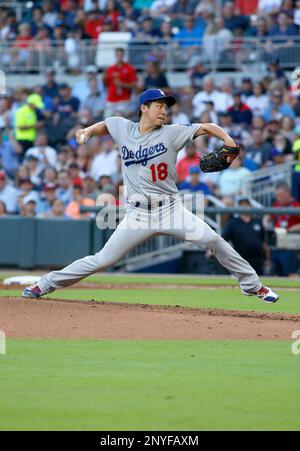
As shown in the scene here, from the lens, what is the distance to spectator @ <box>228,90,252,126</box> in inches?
767

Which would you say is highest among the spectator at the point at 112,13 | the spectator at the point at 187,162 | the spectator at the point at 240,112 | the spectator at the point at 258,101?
the spectator at the point at 112,13

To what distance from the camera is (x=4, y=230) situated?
18266 millimetres

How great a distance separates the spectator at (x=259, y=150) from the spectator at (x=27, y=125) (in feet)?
16.2

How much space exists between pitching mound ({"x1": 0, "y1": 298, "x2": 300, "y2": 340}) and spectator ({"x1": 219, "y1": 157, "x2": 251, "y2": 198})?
7.84m

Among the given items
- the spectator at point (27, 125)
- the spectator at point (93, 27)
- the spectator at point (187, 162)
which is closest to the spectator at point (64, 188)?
the spectator at point (187, 162)

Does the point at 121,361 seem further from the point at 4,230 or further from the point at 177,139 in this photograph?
the point at 4,230

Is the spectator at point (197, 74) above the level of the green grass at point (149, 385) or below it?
above

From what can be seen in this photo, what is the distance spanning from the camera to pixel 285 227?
17.4 meters

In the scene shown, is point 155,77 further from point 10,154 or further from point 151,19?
point 10,154

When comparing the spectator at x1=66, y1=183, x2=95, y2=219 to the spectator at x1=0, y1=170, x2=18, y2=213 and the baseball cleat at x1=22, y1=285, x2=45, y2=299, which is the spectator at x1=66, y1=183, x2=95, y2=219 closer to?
the spectator at x1=0, y1=170, x2=18, y2=213

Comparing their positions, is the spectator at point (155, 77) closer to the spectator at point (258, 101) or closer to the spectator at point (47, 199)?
the spectator at point (258, 101)

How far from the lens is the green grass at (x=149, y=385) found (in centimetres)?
569

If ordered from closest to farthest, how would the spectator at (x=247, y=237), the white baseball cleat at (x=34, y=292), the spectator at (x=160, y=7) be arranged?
the white baseball cleat at (x=34, y=292)
the spectator at (x=247, y=237)
the spectator at (x=160, y=7)

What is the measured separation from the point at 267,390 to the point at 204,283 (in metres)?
9.06
